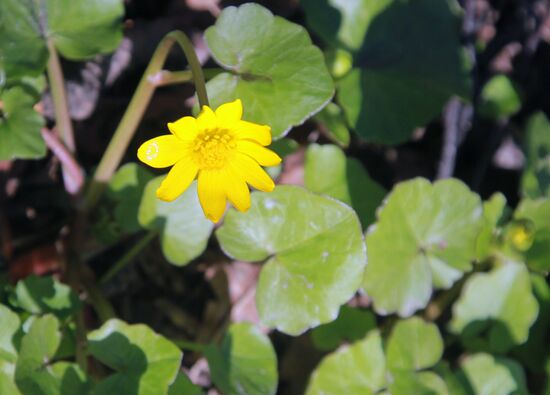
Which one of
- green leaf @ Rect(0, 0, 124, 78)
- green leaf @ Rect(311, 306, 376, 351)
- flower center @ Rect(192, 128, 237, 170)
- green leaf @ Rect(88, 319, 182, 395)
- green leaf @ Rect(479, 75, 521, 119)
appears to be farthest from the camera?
green leaf @ Rect(479, 75, 521, 119)

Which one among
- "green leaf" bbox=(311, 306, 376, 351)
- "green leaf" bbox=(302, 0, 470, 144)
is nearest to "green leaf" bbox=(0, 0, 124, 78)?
"green leaf" bbox=(302, 0, 470, 144)

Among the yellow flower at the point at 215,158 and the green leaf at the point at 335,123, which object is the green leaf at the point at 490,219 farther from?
the yellow flower at the point at 215,158

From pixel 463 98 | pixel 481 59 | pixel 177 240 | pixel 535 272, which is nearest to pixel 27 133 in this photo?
pixel 177 240

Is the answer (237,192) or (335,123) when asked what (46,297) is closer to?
(237,192)

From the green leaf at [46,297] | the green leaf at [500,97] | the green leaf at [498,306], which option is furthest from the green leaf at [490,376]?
the green leaf at [46,297]

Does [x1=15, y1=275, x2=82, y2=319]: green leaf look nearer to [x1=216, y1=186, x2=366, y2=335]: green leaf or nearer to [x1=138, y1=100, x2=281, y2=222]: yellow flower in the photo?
[x1=216, y1=186, x2=366, y2=335]: green leaf

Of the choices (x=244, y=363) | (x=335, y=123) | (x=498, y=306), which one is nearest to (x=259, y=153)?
(x=335, y=123)
